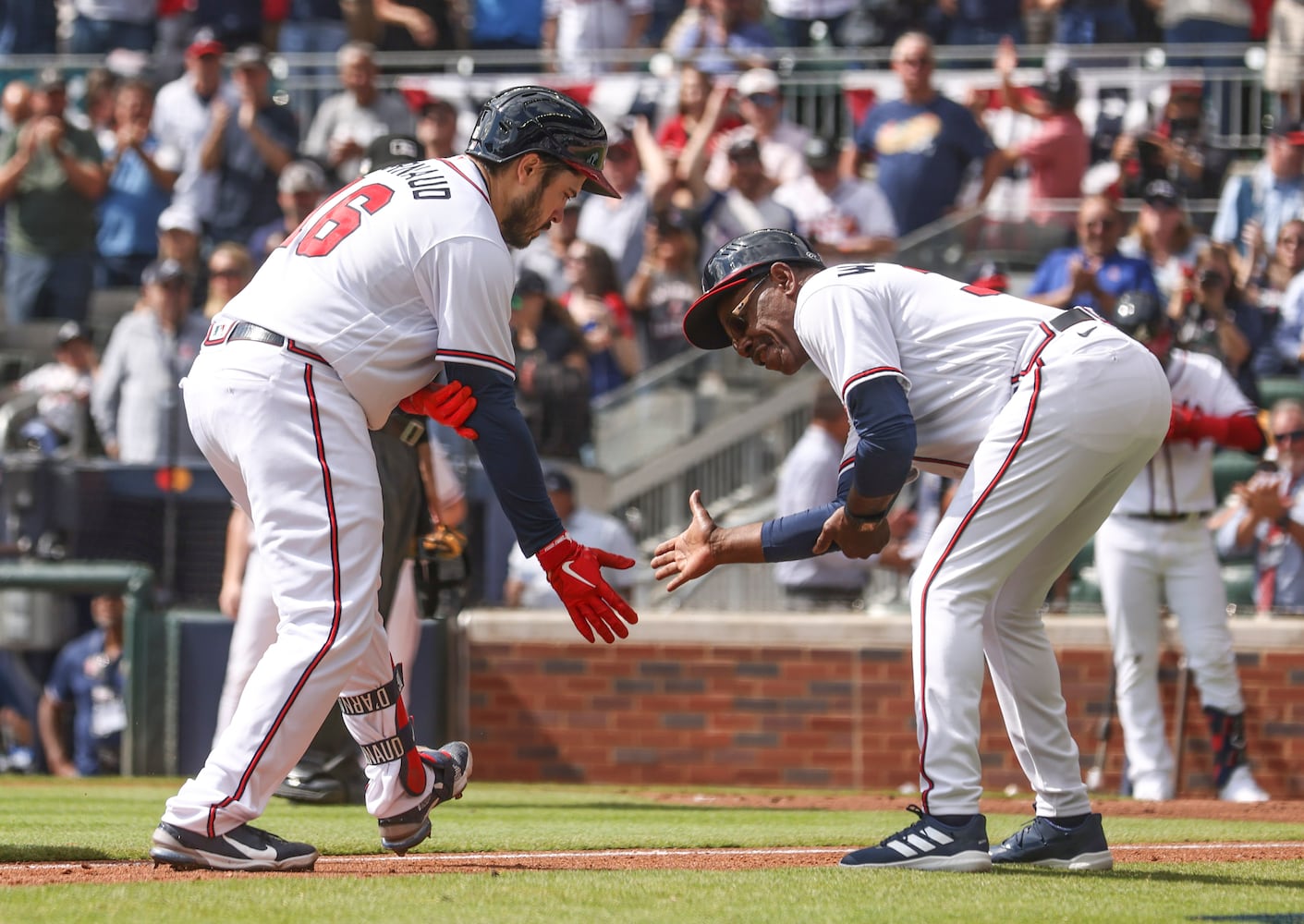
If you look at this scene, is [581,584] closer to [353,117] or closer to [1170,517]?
[1170,517]

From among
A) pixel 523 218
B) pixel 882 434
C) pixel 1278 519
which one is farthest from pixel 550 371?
pixel 882 434

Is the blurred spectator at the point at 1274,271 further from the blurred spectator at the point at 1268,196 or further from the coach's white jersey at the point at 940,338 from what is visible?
the coach's white jersey at the point at 940,338

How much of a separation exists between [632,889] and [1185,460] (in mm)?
5291

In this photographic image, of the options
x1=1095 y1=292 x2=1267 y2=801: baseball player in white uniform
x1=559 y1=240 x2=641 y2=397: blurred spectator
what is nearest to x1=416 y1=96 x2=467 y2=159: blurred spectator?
x1=559 y1=240 x2=641 y2=397: blurred spectator

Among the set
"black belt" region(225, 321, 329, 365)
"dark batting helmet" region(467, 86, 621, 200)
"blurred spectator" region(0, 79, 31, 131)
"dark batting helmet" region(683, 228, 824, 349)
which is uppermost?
"blurred spectator" region(0, 79, 31, 131)

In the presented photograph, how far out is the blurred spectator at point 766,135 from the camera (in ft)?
45.3

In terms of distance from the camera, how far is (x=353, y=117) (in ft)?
47.0

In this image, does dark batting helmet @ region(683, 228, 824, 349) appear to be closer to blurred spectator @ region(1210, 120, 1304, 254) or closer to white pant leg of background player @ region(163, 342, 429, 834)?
white pant leg of background player @ region(163, 342, 429, 834)

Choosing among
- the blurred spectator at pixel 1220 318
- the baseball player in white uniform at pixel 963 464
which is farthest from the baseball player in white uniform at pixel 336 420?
the blurred spectator at pixel 1220 318

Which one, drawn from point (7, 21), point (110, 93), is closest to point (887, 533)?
point (110, 93)

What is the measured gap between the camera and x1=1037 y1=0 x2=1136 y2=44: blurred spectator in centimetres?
1492

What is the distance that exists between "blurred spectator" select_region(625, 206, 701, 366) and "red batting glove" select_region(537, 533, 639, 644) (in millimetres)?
7752

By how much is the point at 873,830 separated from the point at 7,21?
12.9 meters

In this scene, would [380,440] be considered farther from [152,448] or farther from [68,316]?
[68,316]
